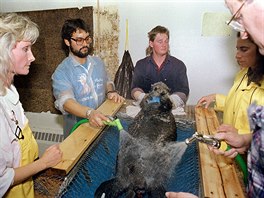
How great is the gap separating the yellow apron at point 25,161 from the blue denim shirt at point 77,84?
666mm

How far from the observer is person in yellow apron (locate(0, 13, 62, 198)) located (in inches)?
52.0

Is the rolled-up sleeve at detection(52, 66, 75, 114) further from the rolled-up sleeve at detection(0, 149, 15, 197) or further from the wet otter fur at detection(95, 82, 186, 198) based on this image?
the rolled-up sleeve at detection(0, 149, 15, 197)

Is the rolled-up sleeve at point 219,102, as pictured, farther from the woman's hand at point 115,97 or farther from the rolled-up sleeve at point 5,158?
the rolled-up sleeve at point 5,158

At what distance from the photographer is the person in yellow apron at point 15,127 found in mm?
1322

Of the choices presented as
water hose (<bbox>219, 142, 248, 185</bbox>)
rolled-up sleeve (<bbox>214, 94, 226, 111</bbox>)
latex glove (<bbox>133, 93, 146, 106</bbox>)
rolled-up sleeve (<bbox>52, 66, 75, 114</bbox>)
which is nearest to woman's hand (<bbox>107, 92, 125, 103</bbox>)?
latex glove (<bbox>133, 93, 146, 106</bbox>)

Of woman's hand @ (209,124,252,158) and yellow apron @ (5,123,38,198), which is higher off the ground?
woman's hand @ (209,124,252,158)

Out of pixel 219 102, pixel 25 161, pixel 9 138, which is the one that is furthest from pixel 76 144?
pixel 219 102

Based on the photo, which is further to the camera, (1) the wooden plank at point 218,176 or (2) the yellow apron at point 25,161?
(2) the yellow apron at point 25,161

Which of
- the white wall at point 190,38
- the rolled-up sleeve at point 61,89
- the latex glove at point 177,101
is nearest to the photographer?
the rolled-up sleeve at point 61,89

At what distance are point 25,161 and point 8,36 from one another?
0.73 m

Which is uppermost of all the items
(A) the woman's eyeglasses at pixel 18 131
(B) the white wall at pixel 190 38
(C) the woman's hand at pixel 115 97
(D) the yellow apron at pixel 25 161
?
(B) the white wall at pixel 190 38

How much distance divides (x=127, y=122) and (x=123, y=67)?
4.16ft

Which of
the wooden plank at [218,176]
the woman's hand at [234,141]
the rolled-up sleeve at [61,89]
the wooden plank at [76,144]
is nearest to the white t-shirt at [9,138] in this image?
the wooden plank at [76,144]

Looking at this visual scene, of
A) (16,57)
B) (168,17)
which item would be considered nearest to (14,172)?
(16,57)
